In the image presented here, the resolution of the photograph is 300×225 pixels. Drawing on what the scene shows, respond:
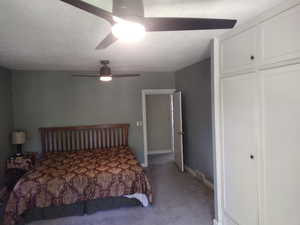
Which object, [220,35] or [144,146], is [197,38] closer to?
[220,35]

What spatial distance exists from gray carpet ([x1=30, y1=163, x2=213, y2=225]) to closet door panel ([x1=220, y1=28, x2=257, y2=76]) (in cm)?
206

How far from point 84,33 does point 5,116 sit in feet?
9.90

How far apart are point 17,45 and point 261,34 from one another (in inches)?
116

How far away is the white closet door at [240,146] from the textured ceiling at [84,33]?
70 centimetres

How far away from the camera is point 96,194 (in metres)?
3.11

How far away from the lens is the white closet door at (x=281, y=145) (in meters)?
1.69

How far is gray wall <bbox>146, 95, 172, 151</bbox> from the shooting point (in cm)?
705

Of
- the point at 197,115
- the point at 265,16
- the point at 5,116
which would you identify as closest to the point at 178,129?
the point at 197,115

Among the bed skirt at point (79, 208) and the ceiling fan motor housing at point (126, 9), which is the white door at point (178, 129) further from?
the ceiling fan motor housing at point (126, 9)

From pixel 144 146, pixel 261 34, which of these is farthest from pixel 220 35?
pixel 144 146

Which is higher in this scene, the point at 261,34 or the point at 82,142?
the point at 261,34

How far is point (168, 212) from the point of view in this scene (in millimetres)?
3166

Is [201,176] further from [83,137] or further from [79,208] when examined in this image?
[83,137]

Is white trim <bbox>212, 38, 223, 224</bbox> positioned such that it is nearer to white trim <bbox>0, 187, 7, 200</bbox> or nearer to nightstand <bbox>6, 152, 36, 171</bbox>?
nightstand <bbox>6, 152, 36, 171</bbox>
